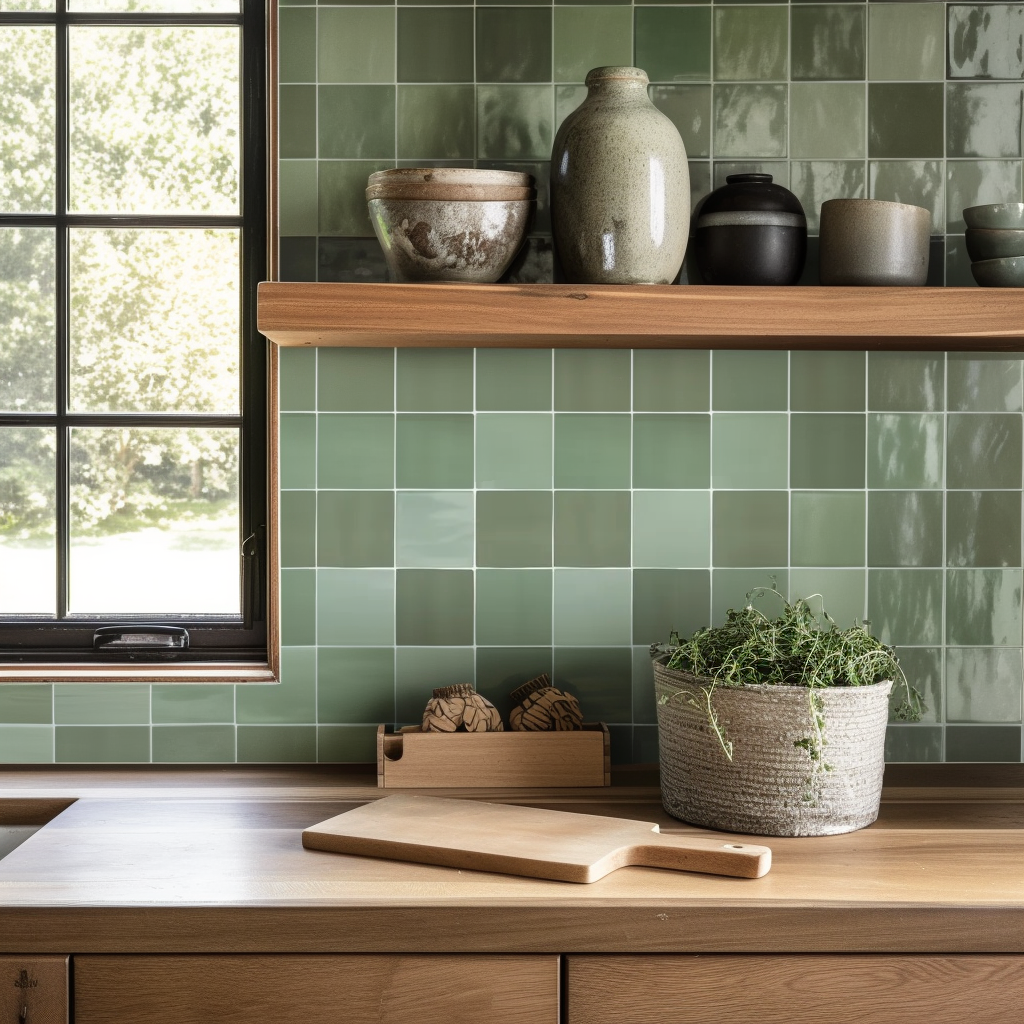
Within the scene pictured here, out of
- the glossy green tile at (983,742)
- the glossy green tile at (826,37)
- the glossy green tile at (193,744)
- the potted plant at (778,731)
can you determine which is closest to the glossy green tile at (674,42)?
the glossy green tile at (826,37)

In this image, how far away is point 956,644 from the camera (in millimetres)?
1806

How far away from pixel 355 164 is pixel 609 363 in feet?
1.75

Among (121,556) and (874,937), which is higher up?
(121,556)

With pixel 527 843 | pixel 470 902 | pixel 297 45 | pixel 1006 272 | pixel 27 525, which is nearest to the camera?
pixel 470 902

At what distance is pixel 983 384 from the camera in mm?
1794

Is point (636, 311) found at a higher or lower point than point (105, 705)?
higher

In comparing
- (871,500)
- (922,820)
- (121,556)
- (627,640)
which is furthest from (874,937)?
(121,556)

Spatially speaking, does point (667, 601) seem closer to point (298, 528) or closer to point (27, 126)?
point (298, 528)

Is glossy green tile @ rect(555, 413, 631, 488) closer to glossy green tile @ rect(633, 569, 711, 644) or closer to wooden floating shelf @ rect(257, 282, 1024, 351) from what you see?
glossy green tile @ rect(633, 569, 711, 644)

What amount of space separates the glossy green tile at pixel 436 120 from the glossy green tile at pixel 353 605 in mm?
705

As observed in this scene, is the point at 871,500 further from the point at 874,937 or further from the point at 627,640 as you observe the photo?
the point at 874,937

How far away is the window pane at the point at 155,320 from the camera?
1.85 metres

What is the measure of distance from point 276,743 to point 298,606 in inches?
9.1

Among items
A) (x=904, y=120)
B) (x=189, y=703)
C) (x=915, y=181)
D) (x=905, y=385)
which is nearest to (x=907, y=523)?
(x=905, y=385)
